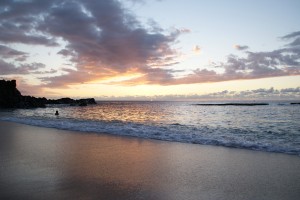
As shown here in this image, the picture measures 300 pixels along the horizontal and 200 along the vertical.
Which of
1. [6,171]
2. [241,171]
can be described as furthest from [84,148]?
[241,171]

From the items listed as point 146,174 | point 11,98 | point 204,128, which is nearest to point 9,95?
point 11,98

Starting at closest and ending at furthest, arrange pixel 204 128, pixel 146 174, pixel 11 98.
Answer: pixel 146 174
pixel 204 128
pixel 11 98

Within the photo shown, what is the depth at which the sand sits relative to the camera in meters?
5.53

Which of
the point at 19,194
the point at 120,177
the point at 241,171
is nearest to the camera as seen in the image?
the point at 19,194

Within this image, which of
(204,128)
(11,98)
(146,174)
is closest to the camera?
(146,174)

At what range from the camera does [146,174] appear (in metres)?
7.10

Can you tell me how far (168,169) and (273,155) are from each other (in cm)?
497

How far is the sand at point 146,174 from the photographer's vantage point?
18.1ft

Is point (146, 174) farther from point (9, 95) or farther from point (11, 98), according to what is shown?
point (9, 95)

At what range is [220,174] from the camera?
7.13m

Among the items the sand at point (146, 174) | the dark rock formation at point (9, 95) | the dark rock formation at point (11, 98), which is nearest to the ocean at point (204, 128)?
the sand at point (146, 174)

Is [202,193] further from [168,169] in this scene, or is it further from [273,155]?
[273,155]

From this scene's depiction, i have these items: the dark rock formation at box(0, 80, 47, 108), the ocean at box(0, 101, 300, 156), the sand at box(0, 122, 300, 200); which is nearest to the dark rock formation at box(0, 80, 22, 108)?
the dark rock formation at box(0, 80, 47, 108)

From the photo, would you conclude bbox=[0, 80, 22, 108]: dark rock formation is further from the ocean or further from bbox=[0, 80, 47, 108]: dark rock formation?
the ocean
